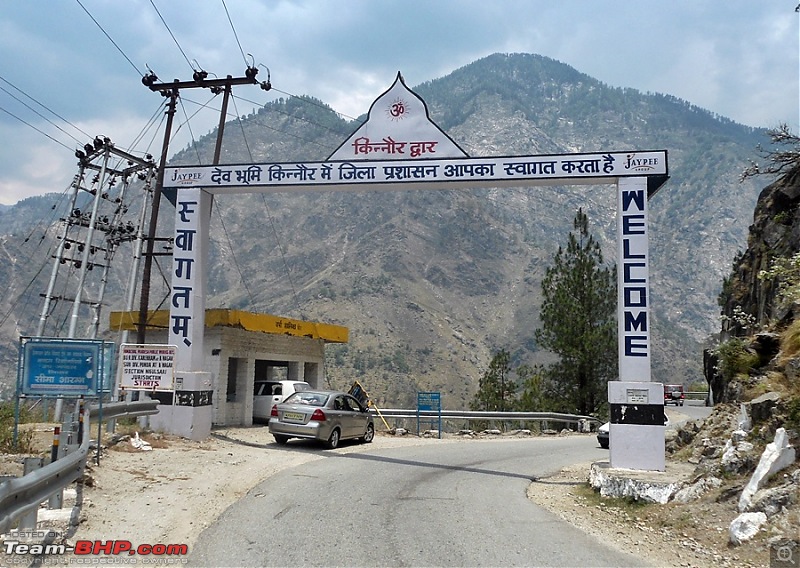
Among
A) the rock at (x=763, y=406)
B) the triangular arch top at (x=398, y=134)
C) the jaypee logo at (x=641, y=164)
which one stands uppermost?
the triangular arch top at (x=398, y=134)

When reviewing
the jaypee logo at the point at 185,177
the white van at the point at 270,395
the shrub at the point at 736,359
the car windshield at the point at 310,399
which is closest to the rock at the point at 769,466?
the shrub at the point at 736,359

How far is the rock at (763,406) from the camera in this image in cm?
959

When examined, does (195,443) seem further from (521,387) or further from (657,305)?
(657,305)

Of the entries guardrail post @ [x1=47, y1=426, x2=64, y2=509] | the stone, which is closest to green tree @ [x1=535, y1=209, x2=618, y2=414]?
the stone

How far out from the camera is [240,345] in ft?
72.3

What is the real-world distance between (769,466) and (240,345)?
1733cm

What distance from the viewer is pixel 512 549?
23.6 feet

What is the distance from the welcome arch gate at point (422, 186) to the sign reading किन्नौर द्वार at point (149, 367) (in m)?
0.88

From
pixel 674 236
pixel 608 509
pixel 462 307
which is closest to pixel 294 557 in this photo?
pixel 608 509

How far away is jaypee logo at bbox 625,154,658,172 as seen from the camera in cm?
1409

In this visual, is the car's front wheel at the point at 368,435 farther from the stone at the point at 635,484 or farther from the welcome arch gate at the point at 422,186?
the stone at the point at 635,484

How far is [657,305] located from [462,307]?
54.7 meters

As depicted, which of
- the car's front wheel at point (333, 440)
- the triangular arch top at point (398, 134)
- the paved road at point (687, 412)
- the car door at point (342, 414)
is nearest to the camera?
the triangular arch top at point (398, 134)

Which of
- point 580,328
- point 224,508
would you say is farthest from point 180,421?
point 580,328
